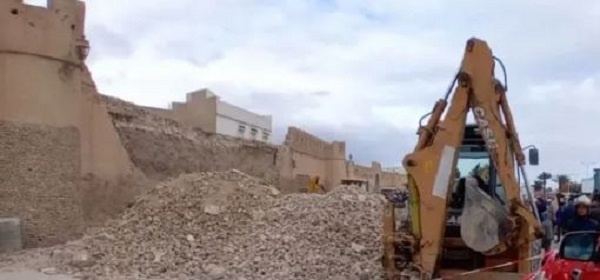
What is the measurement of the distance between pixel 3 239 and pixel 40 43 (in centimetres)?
435

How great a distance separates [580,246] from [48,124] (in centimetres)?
1452

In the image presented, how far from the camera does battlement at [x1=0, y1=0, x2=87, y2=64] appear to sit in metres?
17.0

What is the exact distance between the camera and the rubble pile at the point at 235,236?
13.4 meters

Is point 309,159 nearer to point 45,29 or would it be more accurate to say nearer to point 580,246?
point 45,29

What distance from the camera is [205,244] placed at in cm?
1520

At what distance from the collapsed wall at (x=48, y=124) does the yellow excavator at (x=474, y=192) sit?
10515 mm

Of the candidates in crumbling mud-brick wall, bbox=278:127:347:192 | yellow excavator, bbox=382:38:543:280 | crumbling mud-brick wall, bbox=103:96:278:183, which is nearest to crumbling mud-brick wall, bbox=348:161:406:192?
crumbling mud-brick wall, bbox=278:127:347:192

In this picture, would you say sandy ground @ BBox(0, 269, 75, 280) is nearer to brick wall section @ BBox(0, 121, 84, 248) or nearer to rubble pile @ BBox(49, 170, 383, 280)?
rubble pile @ BBox(49, 170, 383, 280)

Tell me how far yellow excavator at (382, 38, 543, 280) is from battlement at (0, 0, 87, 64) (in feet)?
36.4

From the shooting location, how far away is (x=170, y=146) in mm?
22969

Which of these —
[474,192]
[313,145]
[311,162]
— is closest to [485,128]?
[474,192]

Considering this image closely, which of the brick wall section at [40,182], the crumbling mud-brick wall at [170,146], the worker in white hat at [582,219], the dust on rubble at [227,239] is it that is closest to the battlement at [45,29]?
the brick wall section at [40,182]

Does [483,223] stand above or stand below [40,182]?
below

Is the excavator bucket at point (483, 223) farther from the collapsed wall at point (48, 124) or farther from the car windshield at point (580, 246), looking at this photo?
the collapsed wall at point (48, 124)
